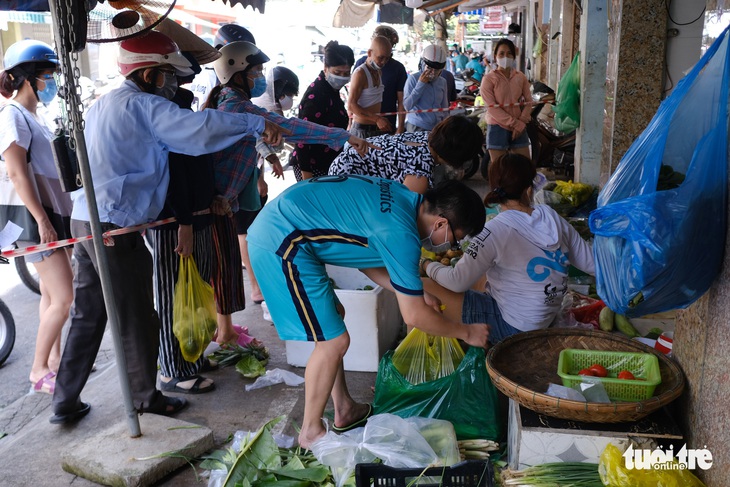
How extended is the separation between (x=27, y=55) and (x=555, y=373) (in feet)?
10.7

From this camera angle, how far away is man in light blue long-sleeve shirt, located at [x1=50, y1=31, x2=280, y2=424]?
3.21 m

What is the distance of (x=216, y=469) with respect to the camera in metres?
2.95

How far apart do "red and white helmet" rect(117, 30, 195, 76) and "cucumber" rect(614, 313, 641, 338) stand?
9.13ft

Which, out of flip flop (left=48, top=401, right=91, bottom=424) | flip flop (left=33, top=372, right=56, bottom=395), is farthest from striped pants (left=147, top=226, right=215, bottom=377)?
flip flop (left=33, top=372, right=56, bottom=395)

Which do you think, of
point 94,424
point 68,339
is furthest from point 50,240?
Result: point 94,424

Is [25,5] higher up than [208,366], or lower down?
higher up

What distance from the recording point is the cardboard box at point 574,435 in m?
2.50

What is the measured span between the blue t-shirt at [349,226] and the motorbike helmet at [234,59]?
1507 millimetres

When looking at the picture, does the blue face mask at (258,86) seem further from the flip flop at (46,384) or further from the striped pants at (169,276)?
the flip flop at (46,384)

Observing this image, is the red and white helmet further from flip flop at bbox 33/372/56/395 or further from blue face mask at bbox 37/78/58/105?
flip flop at bbox 33/372/56/395

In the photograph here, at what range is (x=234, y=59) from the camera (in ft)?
13.6

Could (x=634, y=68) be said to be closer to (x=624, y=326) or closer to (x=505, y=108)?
(x=505, y=108)

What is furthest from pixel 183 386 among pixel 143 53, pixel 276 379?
pixel 143 53

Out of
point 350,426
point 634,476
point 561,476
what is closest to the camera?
point 634,476
